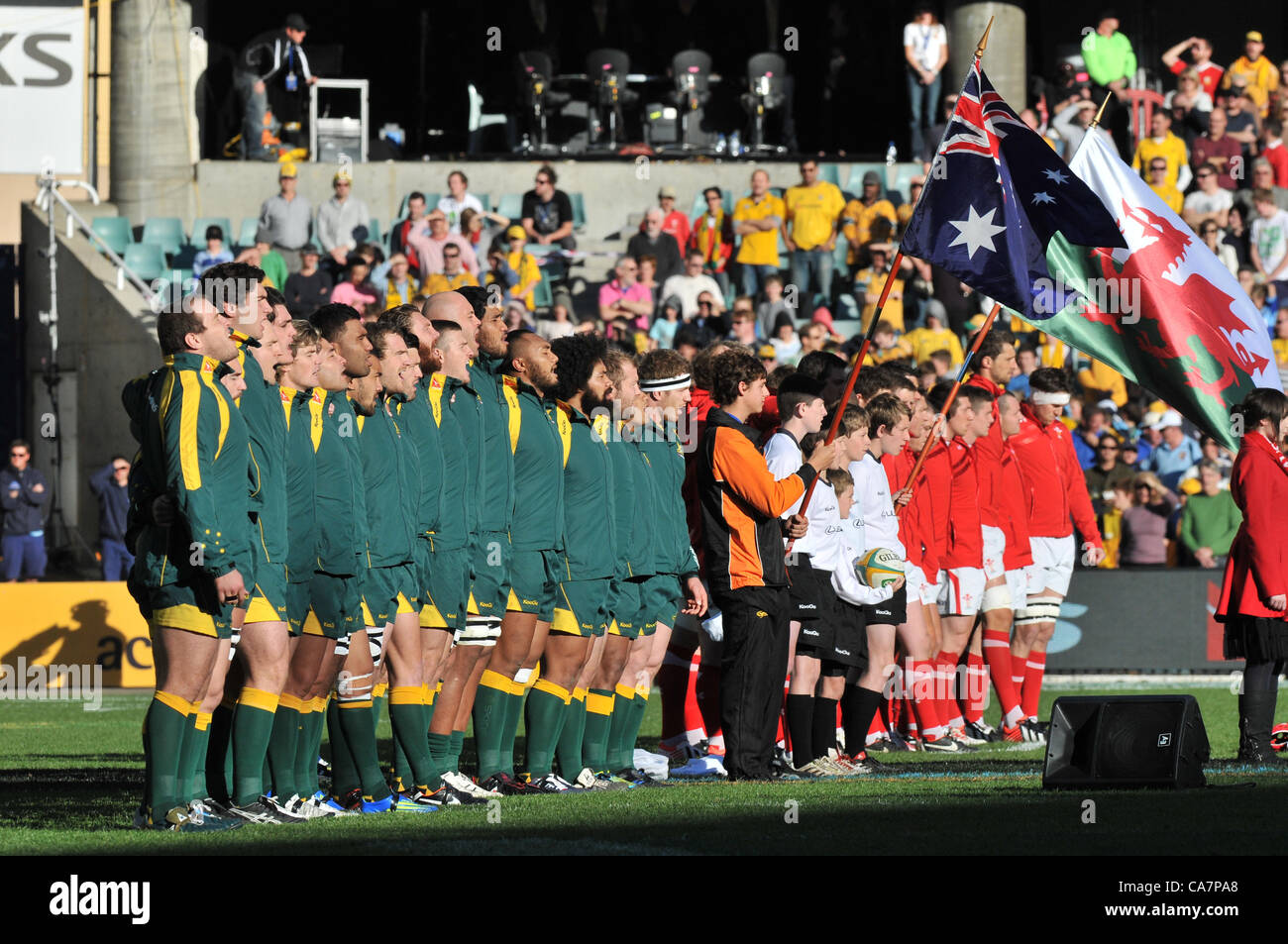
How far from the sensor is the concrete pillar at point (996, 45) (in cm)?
2659

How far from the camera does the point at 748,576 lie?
10.5 metres

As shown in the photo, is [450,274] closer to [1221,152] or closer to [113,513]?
[113,513]

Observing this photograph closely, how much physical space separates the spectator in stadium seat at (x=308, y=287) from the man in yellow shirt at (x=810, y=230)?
5.32 metres

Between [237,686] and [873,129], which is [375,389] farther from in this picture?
[873,129]

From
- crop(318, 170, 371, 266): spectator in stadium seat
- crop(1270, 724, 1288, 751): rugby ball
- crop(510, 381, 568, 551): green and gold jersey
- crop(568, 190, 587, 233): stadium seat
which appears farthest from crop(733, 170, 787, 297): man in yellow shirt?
crop(510, 381, 568, 551): green and gold jersey

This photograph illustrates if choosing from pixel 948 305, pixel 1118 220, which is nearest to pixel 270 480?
pixel 1118 220

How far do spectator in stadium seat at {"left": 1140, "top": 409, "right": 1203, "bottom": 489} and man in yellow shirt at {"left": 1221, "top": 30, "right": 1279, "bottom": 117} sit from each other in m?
6.53

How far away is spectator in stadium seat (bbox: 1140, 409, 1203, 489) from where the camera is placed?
70.3 feet

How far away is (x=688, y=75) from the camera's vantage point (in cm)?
2767

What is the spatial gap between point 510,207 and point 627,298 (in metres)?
3.29

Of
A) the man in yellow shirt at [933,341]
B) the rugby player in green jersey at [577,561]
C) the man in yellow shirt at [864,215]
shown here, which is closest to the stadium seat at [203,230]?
the man in yellow shirt at [864,215]

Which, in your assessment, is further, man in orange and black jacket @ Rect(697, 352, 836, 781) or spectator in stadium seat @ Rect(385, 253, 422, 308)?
spectator in stadium seat @ Rect(385, 253, 422, 308)

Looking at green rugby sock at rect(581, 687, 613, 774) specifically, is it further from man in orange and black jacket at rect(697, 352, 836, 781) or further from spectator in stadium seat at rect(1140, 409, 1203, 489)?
spectator in stadium seat at rect(1140, 409, 1203, 489)
